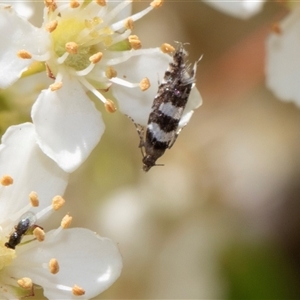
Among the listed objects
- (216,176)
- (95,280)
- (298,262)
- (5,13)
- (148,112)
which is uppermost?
(5,13)

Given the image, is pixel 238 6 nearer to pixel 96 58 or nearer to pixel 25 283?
pixel 96 58

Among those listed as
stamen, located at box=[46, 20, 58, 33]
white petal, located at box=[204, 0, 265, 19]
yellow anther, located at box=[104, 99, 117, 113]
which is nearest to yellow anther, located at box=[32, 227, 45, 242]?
yellow anther, located at box=[104, 99, 117, 113]

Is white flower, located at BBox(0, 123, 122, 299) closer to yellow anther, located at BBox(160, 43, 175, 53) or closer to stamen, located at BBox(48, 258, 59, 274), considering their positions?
stamen, located at BBox(48, 258, 59, 274)

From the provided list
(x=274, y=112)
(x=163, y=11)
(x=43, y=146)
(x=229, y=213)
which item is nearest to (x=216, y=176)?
(x=229, y=213)

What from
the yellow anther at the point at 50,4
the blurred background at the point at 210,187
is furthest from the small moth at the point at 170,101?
the blurred background at the point at 210,187

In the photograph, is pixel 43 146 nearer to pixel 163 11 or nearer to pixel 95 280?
pixel 95 280

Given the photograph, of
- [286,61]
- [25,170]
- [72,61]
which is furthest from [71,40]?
[286,61]
